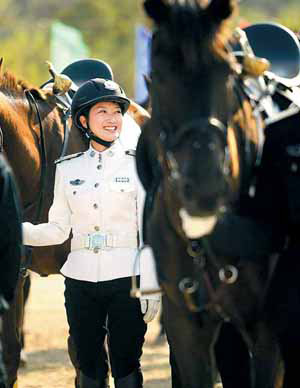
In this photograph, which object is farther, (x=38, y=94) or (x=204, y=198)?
(x=38, y=94)

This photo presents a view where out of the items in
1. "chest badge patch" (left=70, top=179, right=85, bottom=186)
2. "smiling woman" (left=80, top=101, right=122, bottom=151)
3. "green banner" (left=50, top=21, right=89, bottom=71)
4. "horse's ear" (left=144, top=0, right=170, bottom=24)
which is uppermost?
"green banner" (left=50, top=21, right=89, bottom=71)

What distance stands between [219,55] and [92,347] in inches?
90.9

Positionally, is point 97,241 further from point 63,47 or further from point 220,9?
point 63,47

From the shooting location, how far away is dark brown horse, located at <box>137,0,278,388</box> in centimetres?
399

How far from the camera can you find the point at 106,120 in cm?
601

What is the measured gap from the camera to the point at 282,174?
450 centimetres

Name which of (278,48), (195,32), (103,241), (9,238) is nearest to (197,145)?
(195,32)

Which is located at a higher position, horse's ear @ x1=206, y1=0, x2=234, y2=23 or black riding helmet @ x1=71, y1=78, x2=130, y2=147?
horse's ear @ x1=206, y1=0, x2=234, y2=23

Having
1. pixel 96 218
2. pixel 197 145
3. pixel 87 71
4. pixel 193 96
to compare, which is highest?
pixel 87 71

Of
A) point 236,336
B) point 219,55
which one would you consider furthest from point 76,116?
point 219,55

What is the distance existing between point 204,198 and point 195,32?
0.67 metres

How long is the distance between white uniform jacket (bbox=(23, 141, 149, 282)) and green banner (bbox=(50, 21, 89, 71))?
1107 centimetres

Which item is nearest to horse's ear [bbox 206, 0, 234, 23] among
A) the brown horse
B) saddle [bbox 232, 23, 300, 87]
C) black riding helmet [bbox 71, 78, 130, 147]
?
saddle [bbox 232, 23, 300, 87]

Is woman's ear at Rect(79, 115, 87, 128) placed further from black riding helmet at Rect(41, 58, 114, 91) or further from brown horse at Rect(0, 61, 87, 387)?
black riding helmet at Rect(41, 58, 114, 91)
